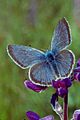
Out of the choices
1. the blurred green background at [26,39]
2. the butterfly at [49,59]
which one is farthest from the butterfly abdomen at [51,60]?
the blurred green background at [26,39]

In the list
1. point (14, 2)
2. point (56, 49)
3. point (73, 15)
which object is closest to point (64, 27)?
point (56, 49)

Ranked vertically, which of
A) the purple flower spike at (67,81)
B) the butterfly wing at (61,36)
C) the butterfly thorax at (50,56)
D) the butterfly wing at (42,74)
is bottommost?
the purple flower spike at (67,81)

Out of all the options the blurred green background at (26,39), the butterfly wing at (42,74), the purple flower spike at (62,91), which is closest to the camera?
the butterfly wing at (42,74)

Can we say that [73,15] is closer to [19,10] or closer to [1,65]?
[19,10]

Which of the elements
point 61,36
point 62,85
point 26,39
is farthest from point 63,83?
point 26,39

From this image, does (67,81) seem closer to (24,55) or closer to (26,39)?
(24,55)

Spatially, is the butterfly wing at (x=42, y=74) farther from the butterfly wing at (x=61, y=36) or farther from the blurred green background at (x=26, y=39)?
the blurred green background at (x=26, y=39)
